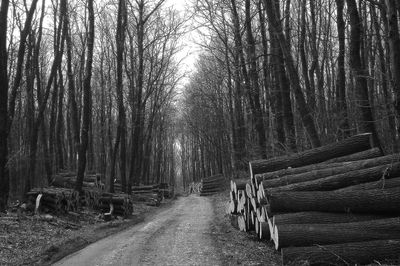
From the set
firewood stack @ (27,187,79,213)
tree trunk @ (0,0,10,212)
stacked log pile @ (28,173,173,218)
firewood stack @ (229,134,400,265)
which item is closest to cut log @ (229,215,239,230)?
firewood stack @ (229,134,400,265)

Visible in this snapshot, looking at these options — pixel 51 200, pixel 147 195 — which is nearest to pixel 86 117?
pixel 51 200

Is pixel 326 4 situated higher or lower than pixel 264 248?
higher

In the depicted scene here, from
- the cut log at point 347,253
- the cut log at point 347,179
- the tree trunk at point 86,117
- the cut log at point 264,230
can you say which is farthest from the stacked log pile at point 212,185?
the cut log at point 347,253

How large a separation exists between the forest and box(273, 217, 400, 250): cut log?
80.7 inches

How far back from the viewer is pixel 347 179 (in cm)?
806

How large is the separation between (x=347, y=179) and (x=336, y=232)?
125 cm

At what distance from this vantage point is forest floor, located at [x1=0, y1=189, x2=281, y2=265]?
823cm

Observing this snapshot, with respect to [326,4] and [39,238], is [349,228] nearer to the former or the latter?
[39,238]

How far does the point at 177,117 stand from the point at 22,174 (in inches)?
1312

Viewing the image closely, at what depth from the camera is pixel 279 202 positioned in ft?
26.1

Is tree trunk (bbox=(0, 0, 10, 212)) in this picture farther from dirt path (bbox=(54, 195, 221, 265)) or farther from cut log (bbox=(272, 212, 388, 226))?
cut log (bbox=(272, 212, 388, 226))

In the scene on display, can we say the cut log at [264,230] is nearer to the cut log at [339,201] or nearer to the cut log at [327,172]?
the cut log at [327,172]

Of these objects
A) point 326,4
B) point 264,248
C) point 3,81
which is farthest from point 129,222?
point 326,4

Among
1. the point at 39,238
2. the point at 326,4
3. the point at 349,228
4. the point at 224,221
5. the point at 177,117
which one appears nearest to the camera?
the point at 349,228
